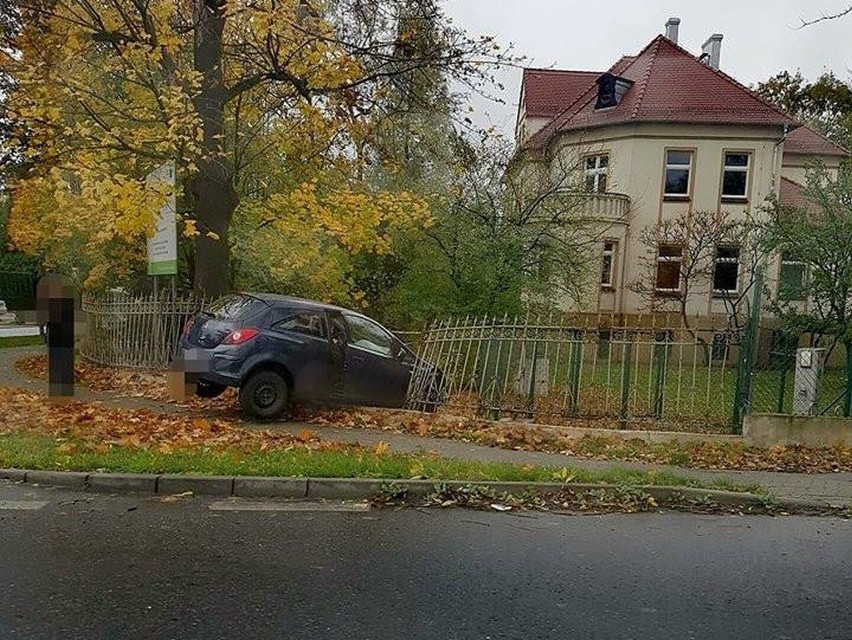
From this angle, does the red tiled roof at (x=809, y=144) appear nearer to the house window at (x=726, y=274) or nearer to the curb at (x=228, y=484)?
the house window at (x=726, y=274)

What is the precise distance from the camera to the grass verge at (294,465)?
6.52 m

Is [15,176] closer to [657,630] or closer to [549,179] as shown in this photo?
[549,179]

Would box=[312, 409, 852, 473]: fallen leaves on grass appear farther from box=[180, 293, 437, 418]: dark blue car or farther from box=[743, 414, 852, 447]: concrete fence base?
box=[180, 293, 437, 418]: dark blue car

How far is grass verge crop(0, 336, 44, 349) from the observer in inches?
818

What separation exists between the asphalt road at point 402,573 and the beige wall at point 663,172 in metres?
20.5

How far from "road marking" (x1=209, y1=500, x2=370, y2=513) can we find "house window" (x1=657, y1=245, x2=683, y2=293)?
19.8 m

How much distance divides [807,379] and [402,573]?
7.04 metres

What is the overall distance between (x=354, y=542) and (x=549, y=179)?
13.6 metres

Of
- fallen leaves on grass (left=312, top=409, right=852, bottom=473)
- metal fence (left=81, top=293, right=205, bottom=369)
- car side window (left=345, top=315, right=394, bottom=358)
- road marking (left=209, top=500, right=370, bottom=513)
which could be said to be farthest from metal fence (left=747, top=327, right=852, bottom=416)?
metal fence (left=81, top=293, right=205, bottom=369)

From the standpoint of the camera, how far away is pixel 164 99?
1154cm

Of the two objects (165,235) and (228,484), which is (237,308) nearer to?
(165,235)

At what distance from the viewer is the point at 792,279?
1238 centimetres

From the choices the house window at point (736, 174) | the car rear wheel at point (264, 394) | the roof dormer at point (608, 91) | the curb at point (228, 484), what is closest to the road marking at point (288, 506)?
the curb at point (228, 484)

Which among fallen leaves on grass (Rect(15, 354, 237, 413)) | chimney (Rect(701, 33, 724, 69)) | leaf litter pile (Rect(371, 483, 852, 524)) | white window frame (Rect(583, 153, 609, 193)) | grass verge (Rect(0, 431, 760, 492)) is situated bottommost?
fallen leaves on grass (Rect(15, 354, 237, 413))
